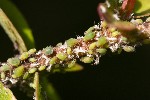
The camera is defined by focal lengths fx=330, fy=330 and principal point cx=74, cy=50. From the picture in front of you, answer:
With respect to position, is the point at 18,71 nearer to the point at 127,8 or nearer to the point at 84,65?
the point at 127,8

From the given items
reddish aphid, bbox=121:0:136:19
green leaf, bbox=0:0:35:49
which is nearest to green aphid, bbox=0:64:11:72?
green leaf, bbox=0:0:35:49

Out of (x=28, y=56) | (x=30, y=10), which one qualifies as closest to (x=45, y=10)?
(x=30, y=10)

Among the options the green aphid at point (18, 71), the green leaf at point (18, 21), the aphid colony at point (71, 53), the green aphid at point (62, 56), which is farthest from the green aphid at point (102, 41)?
the green leaf at point (18, 21)

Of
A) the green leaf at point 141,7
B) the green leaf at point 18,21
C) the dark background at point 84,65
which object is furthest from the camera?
the dark background at point 84,65

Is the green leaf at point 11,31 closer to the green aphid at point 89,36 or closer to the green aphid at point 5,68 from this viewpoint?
the green aphid at point 5,68

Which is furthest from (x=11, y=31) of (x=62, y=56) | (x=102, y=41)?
(x=102, y=41)

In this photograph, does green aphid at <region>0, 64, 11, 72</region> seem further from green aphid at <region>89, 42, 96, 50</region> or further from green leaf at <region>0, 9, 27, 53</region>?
→ green aphid at <region>89, 42, 96, 50</region>
